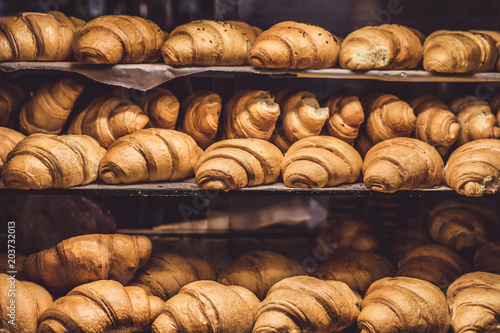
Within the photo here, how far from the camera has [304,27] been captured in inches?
123

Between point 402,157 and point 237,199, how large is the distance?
1684mm

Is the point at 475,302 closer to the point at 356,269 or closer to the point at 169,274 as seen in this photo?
the point at 356,269

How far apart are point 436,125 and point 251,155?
135 cm

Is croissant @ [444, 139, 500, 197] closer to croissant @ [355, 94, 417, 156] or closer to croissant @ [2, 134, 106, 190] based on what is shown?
croissant @ [355, 94, 417, 156]

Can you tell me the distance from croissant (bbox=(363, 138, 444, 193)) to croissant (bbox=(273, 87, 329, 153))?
45 centimetres

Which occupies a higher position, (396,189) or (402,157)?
(402,157)

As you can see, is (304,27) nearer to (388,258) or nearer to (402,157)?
(402,157)

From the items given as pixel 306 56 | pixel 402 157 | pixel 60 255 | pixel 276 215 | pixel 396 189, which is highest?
pixel 306 56

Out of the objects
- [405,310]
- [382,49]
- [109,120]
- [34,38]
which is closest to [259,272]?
[405,310]

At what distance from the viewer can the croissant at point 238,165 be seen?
2783mm

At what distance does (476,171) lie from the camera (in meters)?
2.78

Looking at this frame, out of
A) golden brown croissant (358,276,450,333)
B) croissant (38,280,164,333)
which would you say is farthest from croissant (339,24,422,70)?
croissant (38,280,164,333)

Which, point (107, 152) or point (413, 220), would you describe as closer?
point (107, 152)

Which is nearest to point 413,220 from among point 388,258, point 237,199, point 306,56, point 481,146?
point 388,258
